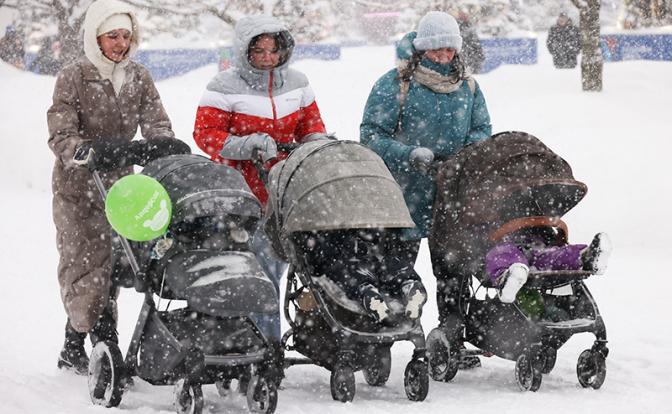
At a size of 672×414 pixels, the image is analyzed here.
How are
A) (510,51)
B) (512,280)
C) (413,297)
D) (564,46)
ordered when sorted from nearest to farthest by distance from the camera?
(413,297), (512,280), (564,46), (510,51)

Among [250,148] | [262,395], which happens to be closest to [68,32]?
[250,148]

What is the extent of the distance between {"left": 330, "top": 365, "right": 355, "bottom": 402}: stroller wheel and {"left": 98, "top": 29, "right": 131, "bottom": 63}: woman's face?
6.54ft

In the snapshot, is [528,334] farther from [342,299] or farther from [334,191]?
[334,191]

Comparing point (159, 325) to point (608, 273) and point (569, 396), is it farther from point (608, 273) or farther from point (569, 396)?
point (608, 273)

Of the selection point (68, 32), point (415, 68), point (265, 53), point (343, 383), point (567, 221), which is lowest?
point (567, 221)

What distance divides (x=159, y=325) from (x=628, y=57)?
64.7 feet

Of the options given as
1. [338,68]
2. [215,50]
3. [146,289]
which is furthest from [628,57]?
[146,289]

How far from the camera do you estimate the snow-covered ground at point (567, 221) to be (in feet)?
18.4

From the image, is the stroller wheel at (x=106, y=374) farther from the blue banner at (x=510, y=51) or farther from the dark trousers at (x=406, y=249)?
the blue banner at (x=510, y=51)

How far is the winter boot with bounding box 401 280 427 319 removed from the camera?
5.38 m

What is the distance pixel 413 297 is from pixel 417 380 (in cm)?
44

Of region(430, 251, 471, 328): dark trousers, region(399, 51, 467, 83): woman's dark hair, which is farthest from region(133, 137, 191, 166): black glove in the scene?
region(430, 251, 471, 328): dark trousers

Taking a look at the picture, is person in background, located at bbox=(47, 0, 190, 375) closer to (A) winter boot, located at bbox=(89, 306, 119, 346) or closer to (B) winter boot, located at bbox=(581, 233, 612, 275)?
(A) winter boot, located at bbox=(89, 306, 119, 346)

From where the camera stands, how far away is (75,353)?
6188mm
